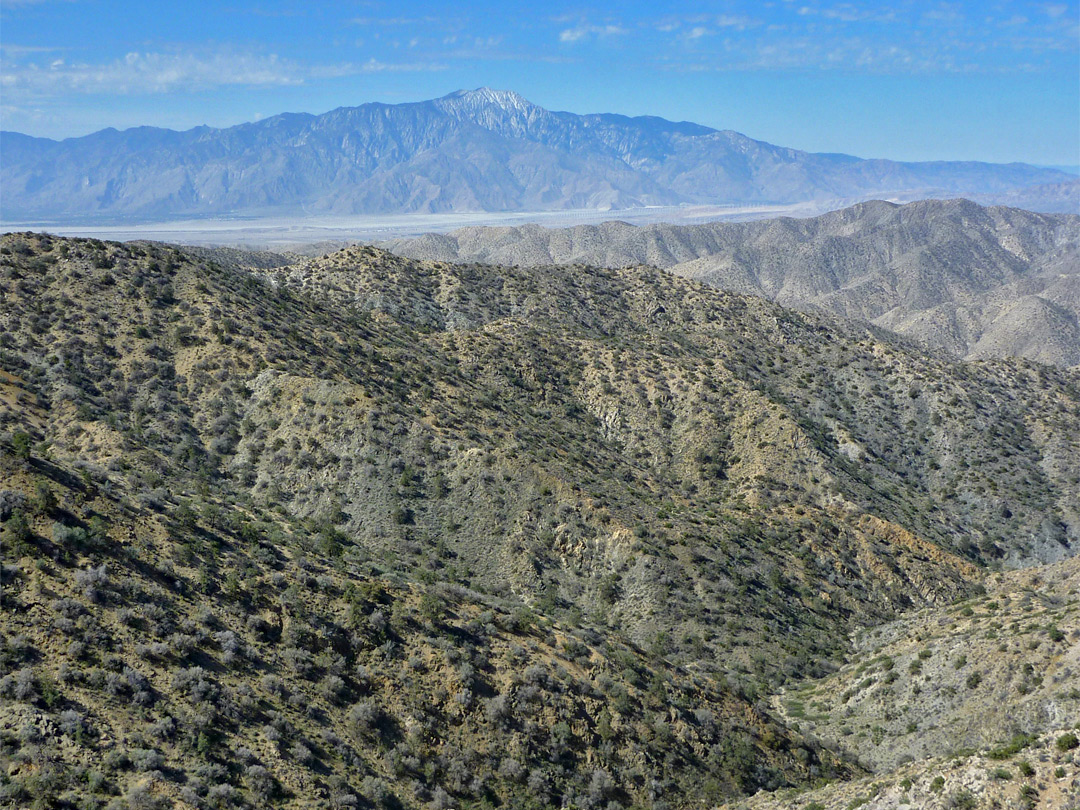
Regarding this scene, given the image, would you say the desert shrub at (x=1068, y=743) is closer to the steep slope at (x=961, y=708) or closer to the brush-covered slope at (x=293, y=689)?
the steep slope at (x=961, y=708)

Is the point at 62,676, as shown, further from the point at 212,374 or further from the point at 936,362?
the point at 936,362

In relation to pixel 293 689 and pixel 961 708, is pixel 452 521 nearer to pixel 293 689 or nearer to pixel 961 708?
pixel 293 689

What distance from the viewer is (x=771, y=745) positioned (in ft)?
86.0

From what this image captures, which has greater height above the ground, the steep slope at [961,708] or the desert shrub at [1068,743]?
the desert shrub at [1068,743]

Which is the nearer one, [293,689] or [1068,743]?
[1068,743]

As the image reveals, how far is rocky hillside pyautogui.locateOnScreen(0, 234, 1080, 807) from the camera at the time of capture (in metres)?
19.6

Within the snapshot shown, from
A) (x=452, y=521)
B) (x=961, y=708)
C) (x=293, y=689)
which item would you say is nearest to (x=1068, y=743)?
(x=961, y=708)

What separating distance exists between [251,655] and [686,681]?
51.7ft

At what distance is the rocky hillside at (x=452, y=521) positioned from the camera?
64.3 feet

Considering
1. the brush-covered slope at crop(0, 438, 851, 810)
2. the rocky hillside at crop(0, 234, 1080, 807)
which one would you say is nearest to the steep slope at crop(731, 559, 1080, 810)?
the rocky hillside at crop(0, 234, 1080, 807)

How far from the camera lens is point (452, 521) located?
3888 cm

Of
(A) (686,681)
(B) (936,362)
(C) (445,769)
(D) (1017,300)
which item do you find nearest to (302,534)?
(C) (445,769)

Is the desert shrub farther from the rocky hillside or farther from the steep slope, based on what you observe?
the rocky hillside

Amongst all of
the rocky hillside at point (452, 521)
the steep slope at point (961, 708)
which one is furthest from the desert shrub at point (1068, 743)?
the rocky hillside at point (452, 521)
